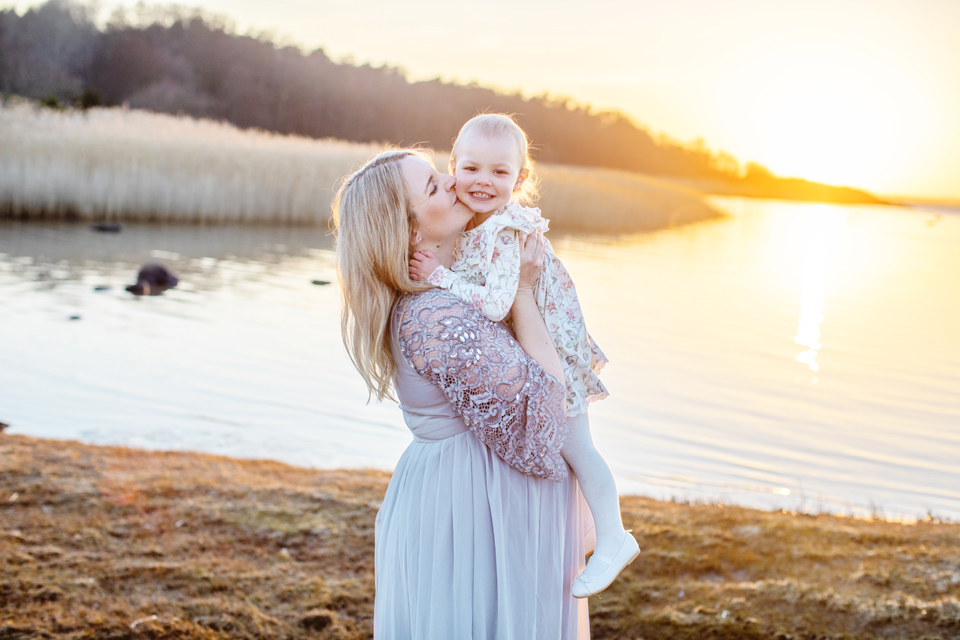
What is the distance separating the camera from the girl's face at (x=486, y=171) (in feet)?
7.29

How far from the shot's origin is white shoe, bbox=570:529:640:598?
1.94 metres

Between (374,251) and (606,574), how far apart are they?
1.00 m

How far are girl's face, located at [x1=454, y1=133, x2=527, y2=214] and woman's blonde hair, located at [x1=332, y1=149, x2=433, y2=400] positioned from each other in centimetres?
28

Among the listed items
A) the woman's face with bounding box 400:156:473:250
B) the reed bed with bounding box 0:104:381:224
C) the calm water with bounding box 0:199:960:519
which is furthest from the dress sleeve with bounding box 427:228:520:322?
the reed bed with bounding box 0:104:381:224

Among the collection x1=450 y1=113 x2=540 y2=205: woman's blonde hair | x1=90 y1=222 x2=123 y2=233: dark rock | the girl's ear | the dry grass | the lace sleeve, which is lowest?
the dry grass

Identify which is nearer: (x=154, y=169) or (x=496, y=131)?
(x=496, y=131)

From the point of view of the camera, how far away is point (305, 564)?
3547 mm

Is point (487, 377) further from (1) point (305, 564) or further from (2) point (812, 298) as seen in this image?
(2) point (812, 298)

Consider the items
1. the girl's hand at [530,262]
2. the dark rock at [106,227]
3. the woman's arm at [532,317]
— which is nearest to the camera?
the woman's arm at [532,317]

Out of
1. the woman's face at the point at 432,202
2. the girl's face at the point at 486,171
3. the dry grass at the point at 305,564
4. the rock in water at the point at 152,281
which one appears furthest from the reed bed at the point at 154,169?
the woman's face at the point at 432,202

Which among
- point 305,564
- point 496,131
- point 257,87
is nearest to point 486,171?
point 496,131

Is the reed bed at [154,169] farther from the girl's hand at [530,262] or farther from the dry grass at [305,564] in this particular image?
the girl's hand at [530,262]

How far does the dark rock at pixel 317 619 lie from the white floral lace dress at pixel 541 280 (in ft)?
5.21

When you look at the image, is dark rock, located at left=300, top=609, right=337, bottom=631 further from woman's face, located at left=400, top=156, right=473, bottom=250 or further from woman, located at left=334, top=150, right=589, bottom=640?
woman's face, located at left=400, top=156, right=473, bottom=250
